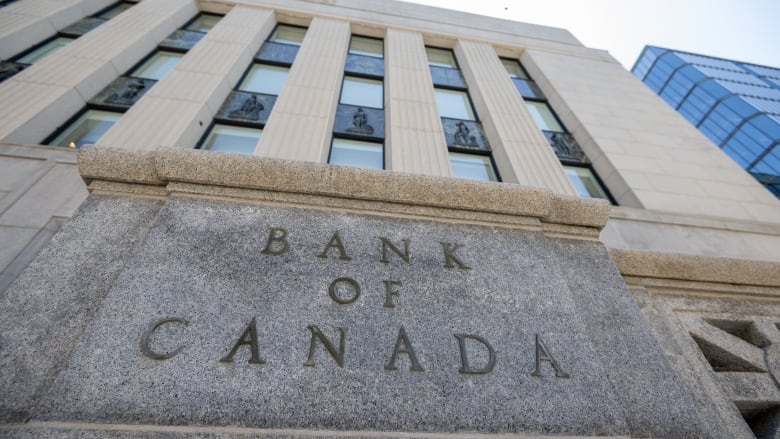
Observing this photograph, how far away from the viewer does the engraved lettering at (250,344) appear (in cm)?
251

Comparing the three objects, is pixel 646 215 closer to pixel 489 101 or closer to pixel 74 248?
pixel 489 101

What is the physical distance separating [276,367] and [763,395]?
16.2 feet

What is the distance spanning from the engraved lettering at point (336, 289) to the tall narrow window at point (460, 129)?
3.96 metres

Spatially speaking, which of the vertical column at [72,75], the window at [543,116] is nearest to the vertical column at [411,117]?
the window at [543,116]

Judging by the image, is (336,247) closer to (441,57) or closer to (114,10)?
(441,57)

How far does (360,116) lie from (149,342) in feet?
22.6

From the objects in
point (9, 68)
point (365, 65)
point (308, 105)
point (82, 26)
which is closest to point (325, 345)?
point (308, 105)

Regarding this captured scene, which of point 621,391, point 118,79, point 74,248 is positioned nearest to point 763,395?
point 621,391

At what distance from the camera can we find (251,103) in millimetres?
8039

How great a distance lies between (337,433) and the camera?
228 centimetres

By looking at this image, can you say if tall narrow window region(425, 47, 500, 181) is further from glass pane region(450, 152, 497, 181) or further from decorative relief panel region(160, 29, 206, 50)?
decorative relief panel region(160, 29, 206, 50)

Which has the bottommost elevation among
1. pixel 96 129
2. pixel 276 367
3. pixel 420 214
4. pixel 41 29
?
pixel 276 367

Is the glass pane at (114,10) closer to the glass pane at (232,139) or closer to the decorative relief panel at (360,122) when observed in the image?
the glass pane at (232,139)

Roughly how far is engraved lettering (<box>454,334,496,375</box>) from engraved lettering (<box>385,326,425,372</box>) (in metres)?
0.35
